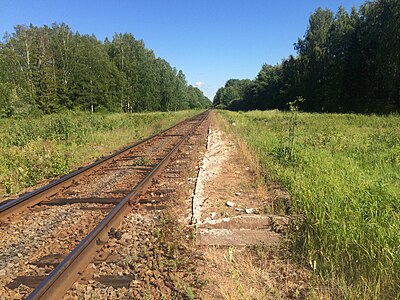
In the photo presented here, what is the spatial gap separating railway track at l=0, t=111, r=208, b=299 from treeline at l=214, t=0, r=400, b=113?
38.8m

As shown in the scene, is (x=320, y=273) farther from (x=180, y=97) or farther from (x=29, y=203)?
(x=180, y=97)

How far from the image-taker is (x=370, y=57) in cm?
4400

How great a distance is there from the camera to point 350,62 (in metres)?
46.8

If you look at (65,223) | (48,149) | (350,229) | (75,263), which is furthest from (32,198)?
(350,229)

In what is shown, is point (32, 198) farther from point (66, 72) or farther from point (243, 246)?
point (66, 72)

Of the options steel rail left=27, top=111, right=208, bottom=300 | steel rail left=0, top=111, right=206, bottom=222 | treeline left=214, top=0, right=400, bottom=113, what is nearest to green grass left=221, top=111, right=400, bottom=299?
steel rail left=27, top=111, right=208, bottom=300

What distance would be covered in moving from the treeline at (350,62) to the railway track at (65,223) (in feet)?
127

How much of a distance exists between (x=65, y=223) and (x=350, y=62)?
2073 inches

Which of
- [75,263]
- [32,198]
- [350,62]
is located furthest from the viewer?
[350,62]

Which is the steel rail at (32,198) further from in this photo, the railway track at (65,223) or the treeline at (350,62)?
the treeline at (350,62)

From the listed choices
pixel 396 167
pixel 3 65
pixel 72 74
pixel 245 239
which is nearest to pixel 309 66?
pixel 72 74

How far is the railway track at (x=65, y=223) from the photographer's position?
301 centimetres

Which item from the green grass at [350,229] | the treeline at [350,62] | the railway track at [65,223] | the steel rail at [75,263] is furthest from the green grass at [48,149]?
the treeline at [350,62]

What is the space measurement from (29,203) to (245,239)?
13.4ft
